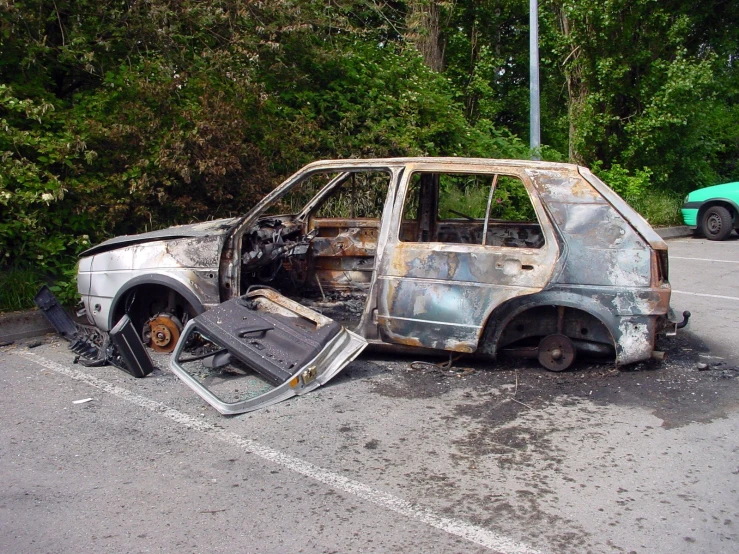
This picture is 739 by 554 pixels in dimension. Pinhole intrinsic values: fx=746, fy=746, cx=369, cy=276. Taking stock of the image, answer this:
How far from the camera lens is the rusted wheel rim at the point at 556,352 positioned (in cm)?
545

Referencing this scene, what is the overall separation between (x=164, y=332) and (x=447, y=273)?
2.44 metres

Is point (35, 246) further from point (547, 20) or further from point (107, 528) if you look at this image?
point (547, 20)

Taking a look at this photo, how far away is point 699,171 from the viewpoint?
55.3ft

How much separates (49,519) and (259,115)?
7.22 m

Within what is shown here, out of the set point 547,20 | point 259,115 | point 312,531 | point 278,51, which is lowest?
point 312,531

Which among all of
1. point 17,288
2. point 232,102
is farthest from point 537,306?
point 232,102

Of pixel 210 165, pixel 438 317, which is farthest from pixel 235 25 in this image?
pixel 438 317

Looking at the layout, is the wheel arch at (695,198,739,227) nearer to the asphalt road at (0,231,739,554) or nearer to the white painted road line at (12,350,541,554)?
the asphalt road at (0,231,739,554)

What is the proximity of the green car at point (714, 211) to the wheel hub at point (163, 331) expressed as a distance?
11.0 m

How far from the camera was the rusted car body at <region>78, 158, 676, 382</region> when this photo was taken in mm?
5172

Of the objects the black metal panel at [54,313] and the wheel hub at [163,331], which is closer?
the wheel hub at [163,331]

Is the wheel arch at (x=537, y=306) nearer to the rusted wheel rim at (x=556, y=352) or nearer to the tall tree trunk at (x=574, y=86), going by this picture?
the rusted wheel rim at (x=556, y=352)

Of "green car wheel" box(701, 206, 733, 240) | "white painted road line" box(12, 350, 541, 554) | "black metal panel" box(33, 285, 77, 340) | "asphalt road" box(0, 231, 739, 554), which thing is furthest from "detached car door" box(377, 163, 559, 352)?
"green car wheel" box(701, 206, 733, 240)

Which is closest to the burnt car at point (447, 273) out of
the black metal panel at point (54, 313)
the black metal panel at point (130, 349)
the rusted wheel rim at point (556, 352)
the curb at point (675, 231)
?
the rusted wheel rim at point (556, 352)
